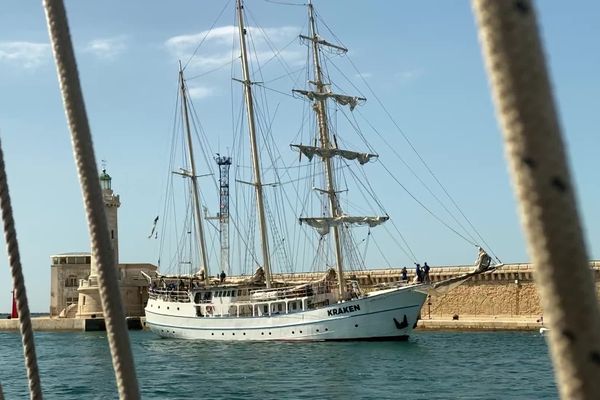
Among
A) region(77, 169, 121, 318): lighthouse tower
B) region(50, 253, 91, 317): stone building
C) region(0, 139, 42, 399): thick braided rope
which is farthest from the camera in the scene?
region(50, 253, 91, 317): stone building

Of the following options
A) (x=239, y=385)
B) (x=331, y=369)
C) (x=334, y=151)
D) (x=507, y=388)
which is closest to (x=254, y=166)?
(x=334, y=151)

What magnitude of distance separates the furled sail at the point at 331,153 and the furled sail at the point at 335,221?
3436mm

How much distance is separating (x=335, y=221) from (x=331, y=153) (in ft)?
12.5

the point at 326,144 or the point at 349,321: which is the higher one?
the point at 326,144

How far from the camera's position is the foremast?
43125 mm

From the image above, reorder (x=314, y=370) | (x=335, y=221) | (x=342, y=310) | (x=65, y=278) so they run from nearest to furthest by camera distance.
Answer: (x=314, y=370), (x=342, y=310), (x=335, y=221), (x=65, y=278)

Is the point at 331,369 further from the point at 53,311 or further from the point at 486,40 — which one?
the point at 53,311

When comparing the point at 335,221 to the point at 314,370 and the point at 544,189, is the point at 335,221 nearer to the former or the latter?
the point at 314,370

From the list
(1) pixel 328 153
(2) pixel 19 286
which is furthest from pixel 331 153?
(2) pixel 19 286

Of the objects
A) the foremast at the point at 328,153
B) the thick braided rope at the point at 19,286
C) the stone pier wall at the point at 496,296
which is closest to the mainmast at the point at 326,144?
the foremast at the point at 328,153

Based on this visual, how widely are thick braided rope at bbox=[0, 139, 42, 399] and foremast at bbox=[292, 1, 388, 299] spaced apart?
127 feet

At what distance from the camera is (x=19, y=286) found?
152 inches

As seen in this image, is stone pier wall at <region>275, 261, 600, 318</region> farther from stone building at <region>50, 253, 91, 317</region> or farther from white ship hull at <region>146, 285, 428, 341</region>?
stone building at <region>50, 253, 91, 317</region>

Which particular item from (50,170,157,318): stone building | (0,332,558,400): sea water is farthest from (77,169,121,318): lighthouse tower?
(0,332,558,400): sea water
